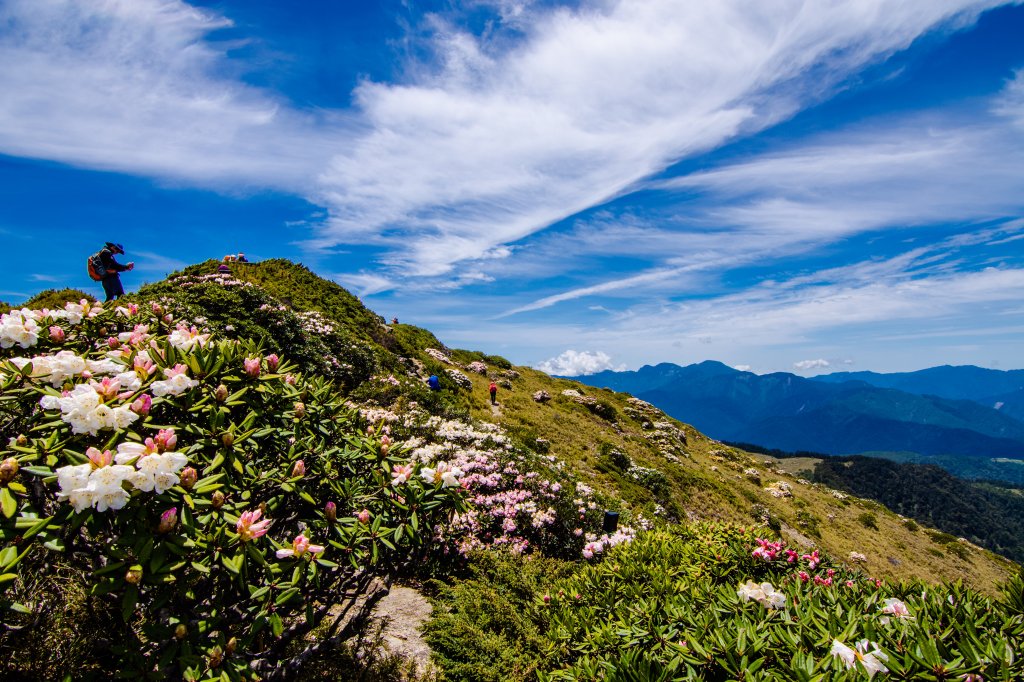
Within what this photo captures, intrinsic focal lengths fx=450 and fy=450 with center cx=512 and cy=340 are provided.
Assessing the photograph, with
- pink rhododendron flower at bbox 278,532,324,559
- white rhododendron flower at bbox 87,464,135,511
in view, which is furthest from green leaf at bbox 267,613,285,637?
white rhododendron flower at bbox 87,464,135,511

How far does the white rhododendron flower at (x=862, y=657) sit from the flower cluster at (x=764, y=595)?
0.92 m

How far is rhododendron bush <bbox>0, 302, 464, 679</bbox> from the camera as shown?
3.07 meters

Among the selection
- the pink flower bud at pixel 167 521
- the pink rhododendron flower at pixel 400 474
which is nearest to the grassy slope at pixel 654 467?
the pink rhododendron flower at pixel 400 474

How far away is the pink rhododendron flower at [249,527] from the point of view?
350 centimetres

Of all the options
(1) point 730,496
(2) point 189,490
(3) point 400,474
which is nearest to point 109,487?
(2) point 189,490

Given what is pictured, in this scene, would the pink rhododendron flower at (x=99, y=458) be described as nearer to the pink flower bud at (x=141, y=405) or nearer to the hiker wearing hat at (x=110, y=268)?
the pink flower bud at (x=141, y=405)

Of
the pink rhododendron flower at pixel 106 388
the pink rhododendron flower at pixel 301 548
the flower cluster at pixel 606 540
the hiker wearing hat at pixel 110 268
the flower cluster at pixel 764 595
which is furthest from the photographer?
the hiker wearing hat at pixel 110 268

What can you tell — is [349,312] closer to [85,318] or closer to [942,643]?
[85,318]

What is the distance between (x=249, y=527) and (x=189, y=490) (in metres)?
0.52

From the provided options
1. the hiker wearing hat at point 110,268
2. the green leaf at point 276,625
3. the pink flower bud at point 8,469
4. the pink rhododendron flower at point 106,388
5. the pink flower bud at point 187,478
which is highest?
the hiker wearing hat at point 110,268

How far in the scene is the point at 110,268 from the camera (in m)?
16.4

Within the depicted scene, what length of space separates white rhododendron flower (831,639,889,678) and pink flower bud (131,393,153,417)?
5552 millimetres

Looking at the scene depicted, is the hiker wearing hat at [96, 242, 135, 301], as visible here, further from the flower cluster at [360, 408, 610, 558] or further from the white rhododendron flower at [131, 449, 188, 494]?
the white rhododendron flower at [131, 449, 188, 494]

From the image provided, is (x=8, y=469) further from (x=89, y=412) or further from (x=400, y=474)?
(x=400, y=474)
